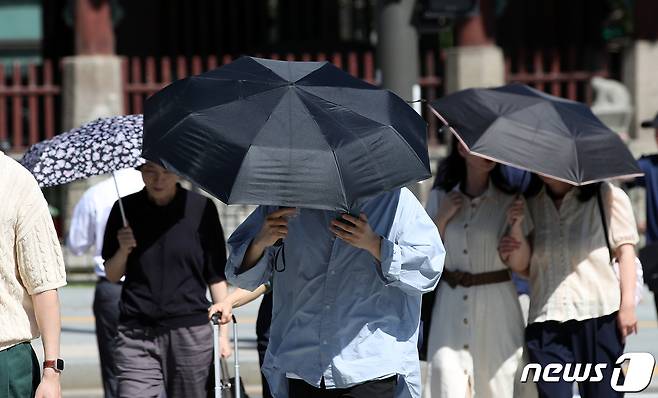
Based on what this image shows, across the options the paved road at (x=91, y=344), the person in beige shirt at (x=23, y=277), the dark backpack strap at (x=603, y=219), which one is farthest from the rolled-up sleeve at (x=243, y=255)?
the paved road at (x=91, y=344)


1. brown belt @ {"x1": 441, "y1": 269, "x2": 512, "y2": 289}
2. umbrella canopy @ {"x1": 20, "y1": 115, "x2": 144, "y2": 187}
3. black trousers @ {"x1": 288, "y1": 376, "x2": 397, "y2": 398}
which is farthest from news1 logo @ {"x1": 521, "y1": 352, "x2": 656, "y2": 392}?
umbrella canopy @ {"x1": 20, "y1": 115, "x2": 144, "y2": 187}

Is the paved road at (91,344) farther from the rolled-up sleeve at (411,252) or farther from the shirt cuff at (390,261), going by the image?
the shirt cuff at (390,261)

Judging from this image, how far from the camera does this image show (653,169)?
27.4ft

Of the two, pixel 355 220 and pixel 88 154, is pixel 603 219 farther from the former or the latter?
pixel 88 154

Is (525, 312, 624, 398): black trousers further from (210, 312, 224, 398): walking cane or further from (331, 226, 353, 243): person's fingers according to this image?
(331, 226, 353, 243): person's fingers

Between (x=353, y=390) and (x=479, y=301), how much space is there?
173 centimetres

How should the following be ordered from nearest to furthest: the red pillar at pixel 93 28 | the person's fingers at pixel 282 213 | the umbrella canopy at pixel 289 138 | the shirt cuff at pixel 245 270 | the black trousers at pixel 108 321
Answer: the umbrella canopy at pixel 289 138 → the person's fingers at pixel 282 213 → the shirt cuff at pixel 245 270 → the black trousers at pixel 108 321 → the red pillar at pixel 93 28

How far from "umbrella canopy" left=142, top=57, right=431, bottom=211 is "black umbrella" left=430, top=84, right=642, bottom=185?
1.24 m

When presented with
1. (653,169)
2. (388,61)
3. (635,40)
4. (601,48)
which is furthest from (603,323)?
(601,48)

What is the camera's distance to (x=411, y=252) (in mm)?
5098

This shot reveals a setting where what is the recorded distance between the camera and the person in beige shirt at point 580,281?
6.66 metres

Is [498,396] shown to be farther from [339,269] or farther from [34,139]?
[34,139]

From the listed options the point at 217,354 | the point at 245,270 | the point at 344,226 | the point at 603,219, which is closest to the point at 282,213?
the point at 344,226

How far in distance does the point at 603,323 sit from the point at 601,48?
51.2ft
